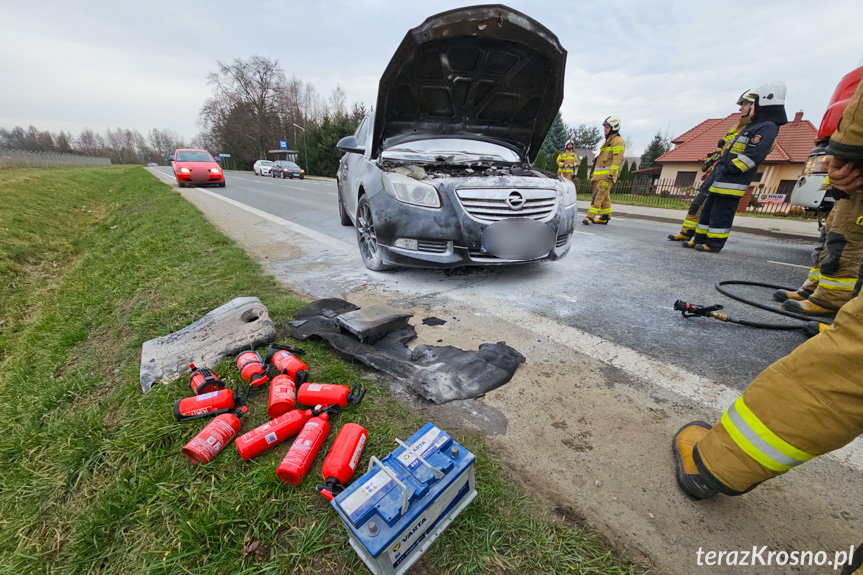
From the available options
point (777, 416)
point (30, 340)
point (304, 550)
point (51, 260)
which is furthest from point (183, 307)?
point (51, 260)

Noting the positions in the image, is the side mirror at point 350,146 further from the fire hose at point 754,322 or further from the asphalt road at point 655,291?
the fire hose at point 754,322

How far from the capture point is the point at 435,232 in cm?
305

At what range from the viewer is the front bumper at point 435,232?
3.01 meters

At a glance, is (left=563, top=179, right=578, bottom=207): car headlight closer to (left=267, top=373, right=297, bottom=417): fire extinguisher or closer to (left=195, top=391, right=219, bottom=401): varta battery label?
(left=267, top=373, right=297, bottom=417): fire extinguisher

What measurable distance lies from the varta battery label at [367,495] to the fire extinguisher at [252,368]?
99 centimetres

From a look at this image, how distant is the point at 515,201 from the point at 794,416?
2.35 m

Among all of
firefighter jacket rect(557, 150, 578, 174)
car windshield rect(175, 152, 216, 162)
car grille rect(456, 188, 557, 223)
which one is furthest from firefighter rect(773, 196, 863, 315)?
car windshield rect(175, 152, 216, 162)

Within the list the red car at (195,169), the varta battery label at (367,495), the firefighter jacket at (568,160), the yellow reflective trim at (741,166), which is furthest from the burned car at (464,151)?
the red car at (195,169)

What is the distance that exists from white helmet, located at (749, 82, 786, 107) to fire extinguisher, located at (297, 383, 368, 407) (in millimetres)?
5977

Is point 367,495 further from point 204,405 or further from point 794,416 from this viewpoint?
point 794,416

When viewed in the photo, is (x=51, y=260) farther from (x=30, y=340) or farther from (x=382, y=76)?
(x=382, y=76)

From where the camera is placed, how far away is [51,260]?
605cm

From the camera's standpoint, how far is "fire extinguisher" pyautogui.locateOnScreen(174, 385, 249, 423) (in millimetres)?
1571

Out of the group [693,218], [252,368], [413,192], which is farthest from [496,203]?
[693,218]
